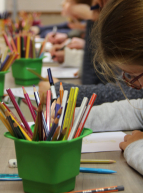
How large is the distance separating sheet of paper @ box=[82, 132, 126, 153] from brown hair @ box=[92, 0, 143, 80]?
174mm

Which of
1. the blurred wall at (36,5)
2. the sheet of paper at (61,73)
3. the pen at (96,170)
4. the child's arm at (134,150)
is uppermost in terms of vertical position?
the blurred wall at (36,5)

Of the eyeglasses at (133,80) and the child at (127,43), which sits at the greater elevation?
the child at (127,43)

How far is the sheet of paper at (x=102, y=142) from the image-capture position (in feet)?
1.90

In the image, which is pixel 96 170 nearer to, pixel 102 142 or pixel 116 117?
pixel 102 142

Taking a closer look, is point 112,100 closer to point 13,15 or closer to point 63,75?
point 63,75

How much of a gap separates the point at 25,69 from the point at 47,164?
768 millimetres

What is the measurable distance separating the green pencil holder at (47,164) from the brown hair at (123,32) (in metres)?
0.20

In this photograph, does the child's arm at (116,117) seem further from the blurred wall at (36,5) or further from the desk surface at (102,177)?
the blurred wall at (36,5)

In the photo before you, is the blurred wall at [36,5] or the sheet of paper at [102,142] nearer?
the sheet of paper at [102,142]

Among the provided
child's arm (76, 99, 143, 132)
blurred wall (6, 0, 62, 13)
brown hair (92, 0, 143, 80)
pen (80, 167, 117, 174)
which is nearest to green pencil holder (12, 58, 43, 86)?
Answer: child's arm (76, 99, 143, 132)

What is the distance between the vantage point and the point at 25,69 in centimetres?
112

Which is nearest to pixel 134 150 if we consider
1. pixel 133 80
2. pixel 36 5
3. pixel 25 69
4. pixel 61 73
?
pixel 133 80

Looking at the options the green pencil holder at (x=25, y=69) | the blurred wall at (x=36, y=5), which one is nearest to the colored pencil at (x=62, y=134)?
the green pencil holder at (x=25, y=69)

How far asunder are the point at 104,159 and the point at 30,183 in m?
0.17
